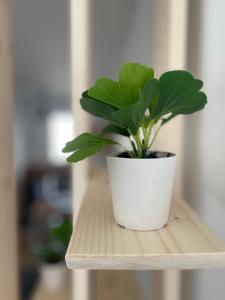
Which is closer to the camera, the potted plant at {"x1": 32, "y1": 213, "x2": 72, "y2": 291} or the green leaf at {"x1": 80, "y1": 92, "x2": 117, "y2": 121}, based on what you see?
the green leaf at {"x1": 80, "y1": 92, "x2": 117, "y2": 121}

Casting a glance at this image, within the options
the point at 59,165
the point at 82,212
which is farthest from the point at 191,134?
the point at 59,165

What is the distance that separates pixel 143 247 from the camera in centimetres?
34

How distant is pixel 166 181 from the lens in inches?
14.9

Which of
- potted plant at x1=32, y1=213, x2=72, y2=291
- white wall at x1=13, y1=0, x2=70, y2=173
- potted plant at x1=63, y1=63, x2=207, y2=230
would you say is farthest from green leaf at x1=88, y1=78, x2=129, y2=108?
white wall at x1=13, y1=0, x2=70, y2=173

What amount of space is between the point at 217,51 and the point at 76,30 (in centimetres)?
25

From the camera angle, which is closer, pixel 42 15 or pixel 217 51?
pixel 217 51

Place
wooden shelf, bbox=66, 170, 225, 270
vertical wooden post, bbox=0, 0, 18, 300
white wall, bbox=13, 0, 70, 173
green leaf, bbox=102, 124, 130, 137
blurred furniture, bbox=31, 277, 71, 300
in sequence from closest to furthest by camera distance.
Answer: wooden shelf, bbox=66, 170, 225, 270
green leaf, bbox=102, 124, 130, 137
vertical wooden post, bbox=0, 0, 18, 300
blurred furniture, bbox=31, 277, 71, 300
white wall, bbox=13, 0, 70, 173

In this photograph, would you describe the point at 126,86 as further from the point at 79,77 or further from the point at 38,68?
the point at 38,68

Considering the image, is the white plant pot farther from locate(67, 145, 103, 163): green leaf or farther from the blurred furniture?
locate(67, 145, 103, 163): green leaf

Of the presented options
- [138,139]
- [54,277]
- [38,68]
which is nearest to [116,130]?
[138,139]

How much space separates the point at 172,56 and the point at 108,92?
241mm

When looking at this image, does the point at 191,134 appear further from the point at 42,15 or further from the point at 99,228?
the point at 42,15

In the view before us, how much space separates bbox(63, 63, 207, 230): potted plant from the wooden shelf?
0.03 m

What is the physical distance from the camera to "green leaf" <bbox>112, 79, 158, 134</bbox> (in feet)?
1.08
